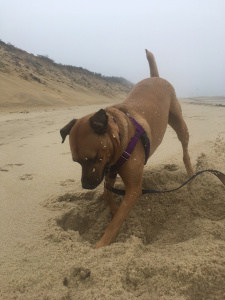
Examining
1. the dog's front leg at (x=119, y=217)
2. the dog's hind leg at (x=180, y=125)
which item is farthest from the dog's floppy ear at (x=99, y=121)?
the dog's hind leg at (x=180, y=125)

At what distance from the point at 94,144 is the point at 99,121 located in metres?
0.18

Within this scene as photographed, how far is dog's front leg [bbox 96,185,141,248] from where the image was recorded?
88.0 inches

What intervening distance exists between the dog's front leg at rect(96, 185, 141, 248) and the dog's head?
0.33 meters

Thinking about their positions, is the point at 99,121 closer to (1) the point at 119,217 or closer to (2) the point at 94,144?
(2) the point at 94,144

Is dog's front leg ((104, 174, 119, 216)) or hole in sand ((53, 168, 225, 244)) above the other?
dog's front leg ((104, 174, 119, 216))

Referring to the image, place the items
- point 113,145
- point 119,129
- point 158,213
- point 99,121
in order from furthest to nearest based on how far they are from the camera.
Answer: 1. point 158,213
2. point 119,129
3. point 113,145
4. point 99,121

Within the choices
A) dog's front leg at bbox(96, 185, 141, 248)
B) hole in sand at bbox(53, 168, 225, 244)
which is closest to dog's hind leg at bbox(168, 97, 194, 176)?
hole in sand at bbox(53, 168, 225, 244)

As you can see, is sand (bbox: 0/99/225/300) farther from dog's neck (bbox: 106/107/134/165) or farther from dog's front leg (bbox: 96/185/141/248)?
dog's neck (bbox: 106/107/134/165)

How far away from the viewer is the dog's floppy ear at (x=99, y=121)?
84.6 inches

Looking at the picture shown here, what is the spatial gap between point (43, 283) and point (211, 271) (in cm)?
98

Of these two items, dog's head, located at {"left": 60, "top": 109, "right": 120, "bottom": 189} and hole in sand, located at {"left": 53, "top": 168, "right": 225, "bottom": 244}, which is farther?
hole in sand, located at {"left": 53, "top": 168, "right": 225, "bottom": 244}

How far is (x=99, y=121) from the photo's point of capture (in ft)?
7.05

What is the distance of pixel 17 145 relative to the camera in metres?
5.43

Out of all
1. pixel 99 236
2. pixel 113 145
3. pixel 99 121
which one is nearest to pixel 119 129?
pixel 113 145
